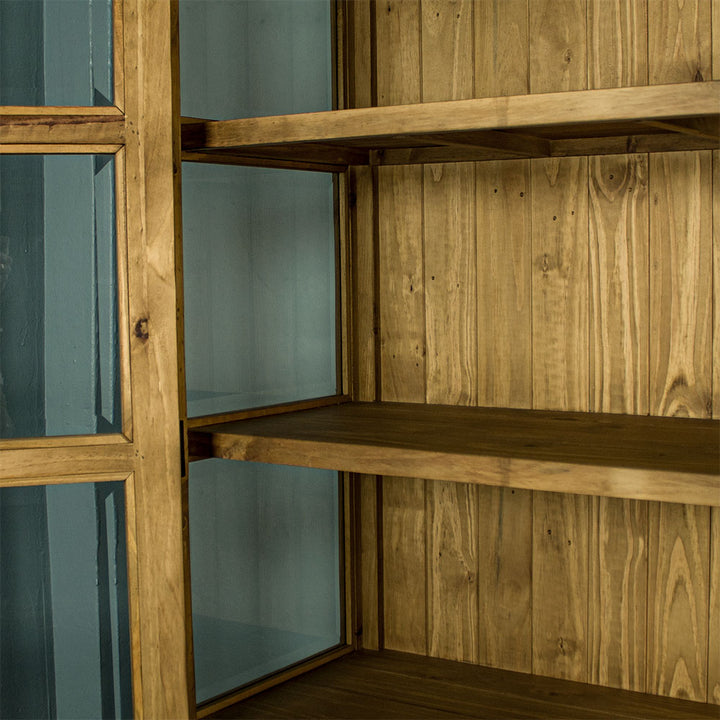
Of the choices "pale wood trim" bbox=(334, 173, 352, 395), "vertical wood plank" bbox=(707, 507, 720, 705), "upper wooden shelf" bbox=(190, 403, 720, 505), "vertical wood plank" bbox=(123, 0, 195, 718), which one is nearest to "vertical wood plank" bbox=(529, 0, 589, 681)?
"upper wooden shelf" bbox=(190, 403, 720, 505)

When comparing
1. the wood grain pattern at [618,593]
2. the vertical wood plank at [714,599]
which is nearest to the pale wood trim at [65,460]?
the wood grain pattern at [618,593]

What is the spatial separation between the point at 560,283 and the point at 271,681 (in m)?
0.92

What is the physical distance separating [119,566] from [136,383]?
11.8 inches

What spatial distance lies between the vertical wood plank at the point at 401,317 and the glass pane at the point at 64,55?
628mm

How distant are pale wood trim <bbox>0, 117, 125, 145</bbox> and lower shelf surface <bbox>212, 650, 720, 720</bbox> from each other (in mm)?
1011

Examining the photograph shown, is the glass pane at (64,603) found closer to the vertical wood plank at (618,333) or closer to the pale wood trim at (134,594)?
the pale wood trim at (134,594)

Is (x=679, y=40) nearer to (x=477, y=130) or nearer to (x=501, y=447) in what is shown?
(x=477, y=130)

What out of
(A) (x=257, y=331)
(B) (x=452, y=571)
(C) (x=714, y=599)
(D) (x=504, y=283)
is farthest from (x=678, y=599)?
(A) (x=257, y=331)

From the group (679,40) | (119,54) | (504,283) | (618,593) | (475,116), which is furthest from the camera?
(504,283)

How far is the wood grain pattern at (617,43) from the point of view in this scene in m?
1.80

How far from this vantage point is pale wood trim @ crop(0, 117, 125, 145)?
5.30ft

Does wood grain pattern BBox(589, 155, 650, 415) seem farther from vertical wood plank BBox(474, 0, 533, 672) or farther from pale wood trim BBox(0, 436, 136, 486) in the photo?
pale wood trim BBox(0, 436, 136, 486)

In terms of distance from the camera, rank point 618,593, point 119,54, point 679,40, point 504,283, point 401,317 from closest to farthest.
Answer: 1. point 119,54
2. point 679,40
3. point 618,593
4. point 504,283
5. point 401,317

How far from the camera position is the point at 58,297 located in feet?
5.42
